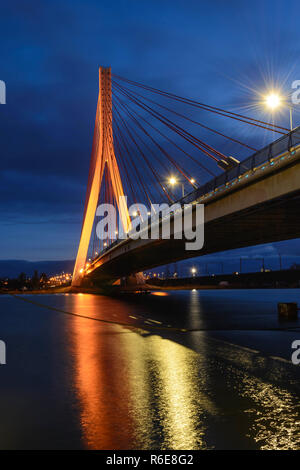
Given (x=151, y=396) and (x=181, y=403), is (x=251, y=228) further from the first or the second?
(x=181, y=403)

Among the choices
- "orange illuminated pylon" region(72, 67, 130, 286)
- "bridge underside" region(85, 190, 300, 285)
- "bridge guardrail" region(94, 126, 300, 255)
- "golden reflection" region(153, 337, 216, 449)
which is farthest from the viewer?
"orange illuminated pylon" region(72, 67, 130, 286)

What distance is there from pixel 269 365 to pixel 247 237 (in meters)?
32.6

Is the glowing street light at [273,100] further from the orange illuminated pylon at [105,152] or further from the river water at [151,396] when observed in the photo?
the orange illuminated pylon at [105,152]

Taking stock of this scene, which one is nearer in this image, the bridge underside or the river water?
the river water

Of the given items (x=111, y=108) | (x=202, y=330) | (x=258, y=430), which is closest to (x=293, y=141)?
(x=202, y=330)

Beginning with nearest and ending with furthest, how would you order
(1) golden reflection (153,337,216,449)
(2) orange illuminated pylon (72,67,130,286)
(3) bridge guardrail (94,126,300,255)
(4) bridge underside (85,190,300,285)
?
(1) golden reflection (153,337,216,449) < (3) bridge guardrail (94,126,300,255) < (4) bridge underside (85,190,300,285) < (2) orange illuminated pylon (72,67,130,286)

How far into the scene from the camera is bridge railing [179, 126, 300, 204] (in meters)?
21.0

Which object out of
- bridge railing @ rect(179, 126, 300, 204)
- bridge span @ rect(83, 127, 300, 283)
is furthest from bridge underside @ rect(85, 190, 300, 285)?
bridge railing @ rect(179, 126, 300, 204)

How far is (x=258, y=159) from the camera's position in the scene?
24.1 m

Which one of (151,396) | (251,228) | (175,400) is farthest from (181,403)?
(251,228)

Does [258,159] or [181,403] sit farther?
[258,159]

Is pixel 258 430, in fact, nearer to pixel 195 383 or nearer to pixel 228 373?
pixel 195 383

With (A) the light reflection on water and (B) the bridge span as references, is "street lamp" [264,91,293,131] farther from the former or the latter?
(A) the light reflection on water

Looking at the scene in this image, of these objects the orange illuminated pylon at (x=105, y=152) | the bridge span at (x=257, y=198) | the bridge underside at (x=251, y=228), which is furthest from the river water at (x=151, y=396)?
the orange illuminated pylon at (x=105, y=152)
